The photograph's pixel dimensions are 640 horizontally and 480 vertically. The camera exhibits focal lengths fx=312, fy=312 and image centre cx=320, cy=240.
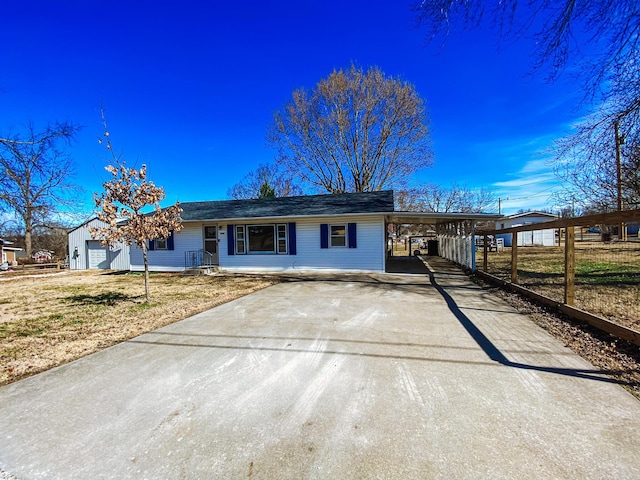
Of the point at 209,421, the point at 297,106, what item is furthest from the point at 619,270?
the point at 297,106

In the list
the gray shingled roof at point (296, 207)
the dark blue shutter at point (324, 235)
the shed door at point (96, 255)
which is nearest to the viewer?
the gray shingled roof at point (296, 207)

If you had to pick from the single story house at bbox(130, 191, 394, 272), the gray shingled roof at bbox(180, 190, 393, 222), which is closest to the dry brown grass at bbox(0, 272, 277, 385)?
the single story house at bbox(130, 191, 394, 272)

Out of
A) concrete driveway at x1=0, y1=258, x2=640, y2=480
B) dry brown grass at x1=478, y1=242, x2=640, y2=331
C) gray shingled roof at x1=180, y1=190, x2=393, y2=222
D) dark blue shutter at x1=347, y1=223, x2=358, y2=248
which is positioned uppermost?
gray shingled roof at x1=180, y1=190, x2=393, y2=222

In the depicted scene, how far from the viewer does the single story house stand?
12.5 m

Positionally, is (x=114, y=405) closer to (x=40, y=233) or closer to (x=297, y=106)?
(x=297, y=106)

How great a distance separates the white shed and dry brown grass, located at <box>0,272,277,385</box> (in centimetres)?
1078

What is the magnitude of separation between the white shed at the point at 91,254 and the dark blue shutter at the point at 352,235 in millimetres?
15872

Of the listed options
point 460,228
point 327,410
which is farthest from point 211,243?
point 327,410

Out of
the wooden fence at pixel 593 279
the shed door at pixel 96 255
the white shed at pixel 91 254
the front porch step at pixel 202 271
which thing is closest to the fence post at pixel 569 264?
the wooden fence at pixel 593 279

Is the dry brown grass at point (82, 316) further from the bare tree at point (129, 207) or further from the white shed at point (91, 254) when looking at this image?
the white shed at point (91, 254)

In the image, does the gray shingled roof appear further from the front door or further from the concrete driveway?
the concrete driveway

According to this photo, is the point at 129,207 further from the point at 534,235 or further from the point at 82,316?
the point at 534,235

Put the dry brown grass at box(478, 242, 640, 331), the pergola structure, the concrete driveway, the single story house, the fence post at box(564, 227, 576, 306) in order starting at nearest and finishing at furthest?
the concrete driveway, the fence post at box(564, 227, 576, 306), the dry brown grass at box(478, 242, 640, 331), the pergola structure, the single story house

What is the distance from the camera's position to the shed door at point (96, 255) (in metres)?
21.2
